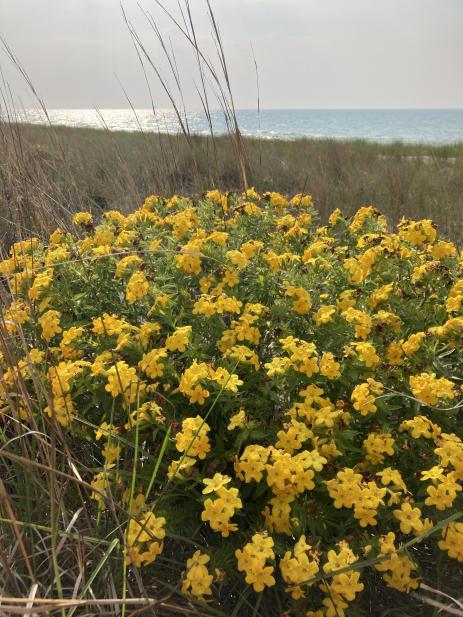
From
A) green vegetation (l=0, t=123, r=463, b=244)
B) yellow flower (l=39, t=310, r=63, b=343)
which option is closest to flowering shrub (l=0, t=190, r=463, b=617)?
yellow flower (l=39, t=310, r=63, b=343)

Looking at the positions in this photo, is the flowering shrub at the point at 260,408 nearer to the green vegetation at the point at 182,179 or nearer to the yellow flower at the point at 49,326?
the yellow flower at the point at 49,326

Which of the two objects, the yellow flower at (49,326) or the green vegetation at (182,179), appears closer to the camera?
the yellow flower at (49,326)


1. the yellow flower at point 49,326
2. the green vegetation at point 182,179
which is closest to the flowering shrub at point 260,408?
the yellow flower at point 49,326

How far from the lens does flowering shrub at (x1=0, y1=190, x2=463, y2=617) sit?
150 cm

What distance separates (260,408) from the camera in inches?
74.5

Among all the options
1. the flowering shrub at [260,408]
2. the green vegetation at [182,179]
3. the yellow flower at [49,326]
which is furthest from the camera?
the green vegetation at [182,179]

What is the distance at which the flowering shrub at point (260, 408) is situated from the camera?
1.50m

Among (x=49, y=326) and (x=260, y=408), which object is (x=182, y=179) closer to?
(x=49, y=326)

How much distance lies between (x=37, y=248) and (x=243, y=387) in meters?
1.62

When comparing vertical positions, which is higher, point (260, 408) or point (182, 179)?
point (182, 179)

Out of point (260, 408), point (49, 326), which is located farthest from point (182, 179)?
point (260, 408)

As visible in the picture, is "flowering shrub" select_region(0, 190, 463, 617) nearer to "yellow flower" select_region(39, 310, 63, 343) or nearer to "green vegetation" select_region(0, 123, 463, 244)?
"yellow flower" select_region(39, 310, 63, 343)

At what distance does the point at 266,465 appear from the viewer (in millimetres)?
1504

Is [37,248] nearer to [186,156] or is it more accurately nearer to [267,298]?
[267,298]
